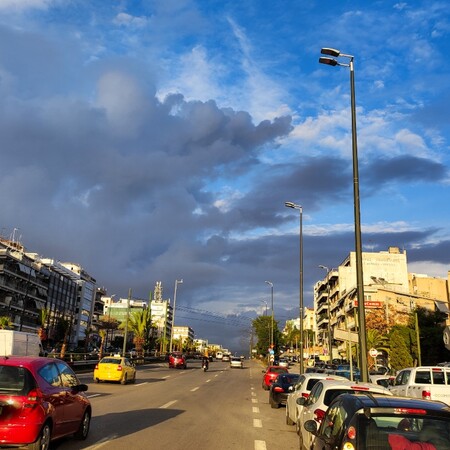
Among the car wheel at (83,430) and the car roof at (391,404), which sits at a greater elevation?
the car roof at (391,404)

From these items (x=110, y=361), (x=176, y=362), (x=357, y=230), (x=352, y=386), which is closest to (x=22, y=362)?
(x=352, y=386)

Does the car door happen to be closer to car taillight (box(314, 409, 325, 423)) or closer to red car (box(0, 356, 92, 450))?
red car (box(0, 356, 92, 450))

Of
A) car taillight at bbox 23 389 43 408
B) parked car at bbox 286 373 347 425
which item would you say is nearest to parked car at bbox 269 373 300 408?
parked car at bbox 286 373 347 425

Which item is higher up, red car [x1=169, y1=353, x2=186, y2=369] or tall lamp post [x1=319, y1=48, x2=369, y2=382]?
tall lamp post [x1=319, y1=48, x2=369, y2=382]

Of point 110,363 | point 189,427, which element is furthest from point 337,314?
point 189,427

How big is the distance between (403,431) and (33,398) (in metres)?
5.50

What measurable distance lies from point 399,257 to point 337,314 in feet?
48.6

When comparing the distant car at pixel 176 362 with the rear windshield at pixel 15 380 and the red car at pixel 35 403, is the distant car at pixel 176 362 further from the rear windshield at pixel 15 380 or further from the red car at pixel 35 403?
the rear windshield at pixel 15 380

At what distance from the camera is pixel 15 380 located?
303 inches

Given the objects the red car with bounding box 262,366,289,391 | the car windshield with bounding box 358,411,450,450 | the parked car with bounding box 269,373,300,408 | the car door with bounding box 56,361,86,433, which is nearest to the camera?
the car windshield with bounding box 358,411,450,450

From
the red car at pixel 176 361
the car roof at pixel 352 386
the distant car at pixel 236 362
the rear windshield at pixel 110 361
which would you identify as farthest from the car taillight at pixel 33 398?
the distant car at pixel 236 362

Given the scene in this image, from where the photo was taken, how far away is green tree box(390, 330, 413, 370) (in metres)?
41.8

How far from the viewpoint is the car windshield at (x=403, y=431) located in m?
4.44

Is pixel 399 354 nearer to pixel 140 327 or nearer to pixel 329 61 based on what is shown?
pixel 329 61
